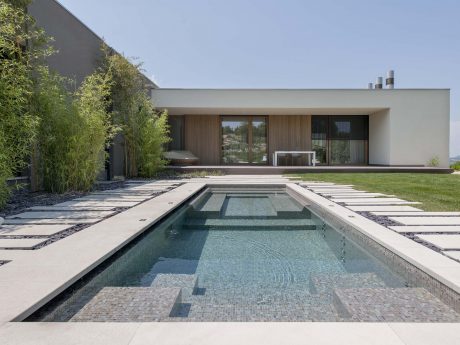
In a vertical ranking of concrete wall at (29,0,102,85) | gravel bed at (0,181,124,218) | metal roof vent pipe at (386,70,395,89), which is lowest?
gravel bed at (0,181,124,218)

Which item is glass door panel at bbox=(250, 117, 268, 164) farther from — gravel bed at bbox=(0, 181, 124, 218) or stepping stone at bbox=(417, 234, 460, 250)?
stepping stone at bbox=(417, 234, 460, 250)

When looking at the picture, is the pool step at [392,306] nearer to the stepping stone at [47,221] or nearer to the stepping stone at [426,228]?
the stepping stone at [426,228]

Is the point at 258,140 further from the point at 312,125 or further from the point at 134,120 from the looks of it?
the point at 134,120

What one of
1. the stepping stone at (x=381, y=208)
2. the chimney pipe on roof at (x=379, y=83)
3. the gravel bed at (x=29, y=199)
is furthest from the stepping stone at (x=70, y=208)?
the chimney pipe on roof at (x=379, y=83)

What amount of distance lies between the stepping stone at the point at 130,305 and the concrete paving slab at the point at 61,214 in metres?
2.27

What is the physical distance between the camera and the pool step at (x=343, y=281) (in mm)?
2248

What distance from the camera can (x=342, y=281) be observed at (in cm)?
238

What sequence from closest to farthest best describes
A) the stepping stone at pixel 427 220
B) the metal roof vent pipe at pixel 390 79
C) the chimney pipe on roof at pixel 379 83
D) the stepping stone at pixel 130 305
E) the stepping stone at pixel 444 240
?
1. the stepping stone at pixel 130 305
2. the stepping stone at pixel 444 240
3. the stepping stone at pixel 427 220
4. the metal roof vent pipe at pixel 390 79
5. the chimney pipe on roof at pixel 379 83

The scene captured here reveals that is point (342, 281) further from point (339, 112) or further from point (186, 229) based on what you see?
point (339, 112)

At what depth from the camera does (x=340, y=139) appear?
51.4 feet

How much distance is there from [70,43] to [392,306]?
9133 mm

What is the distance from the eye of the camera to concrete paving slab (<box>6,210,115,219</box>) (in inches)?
158

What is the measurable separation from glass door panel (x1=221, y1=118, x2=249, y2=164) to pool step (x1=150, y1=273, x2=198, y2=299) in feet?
43.6

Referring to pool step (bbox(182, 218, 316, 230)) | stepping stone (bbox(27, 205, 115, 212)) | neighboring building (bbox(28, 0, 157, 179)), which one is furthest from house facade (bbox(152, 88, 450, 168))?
pool step (bbox(182, 218, 316, 230))
